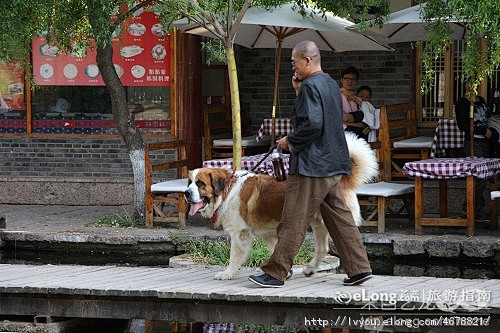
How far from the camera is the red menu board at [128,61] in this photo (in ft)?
53.4

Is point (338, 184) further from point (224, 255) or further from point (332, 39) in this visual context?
point (332, 39)

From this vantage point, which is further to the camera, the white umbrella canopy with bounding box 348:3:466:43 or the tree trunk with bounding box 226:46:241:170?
the white umbrella canopy with bounding box 348:3:466:43

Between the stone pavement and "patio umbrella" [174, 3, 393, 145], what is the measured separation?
5.99 feet

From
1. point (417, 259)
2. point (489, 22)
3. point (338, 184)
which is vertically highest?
point (489, 22)

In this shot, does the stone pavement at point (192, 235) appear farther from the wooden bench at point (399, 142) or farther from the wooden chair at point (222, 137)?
the wooden chair at point (222, 137)

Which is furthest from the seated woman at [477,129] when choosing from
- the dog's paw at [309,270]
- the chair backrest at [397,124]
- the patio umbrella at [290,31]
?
the dog's paw at [309,270]

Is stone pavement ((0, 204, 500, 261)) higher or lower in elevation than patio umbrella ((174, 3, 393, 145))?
lower

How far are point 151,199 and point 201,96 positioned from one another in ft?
10.7

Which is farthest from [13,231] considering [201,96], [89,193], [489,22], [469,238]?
[489,22]

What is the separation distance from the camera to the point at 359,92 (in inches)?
596

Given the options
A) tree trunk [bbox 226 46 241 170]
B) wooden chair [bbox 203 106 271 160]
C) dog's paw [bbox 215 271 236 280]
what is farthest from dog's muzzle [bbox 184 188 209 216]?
wooden chair [bbox 203 106 271 160]

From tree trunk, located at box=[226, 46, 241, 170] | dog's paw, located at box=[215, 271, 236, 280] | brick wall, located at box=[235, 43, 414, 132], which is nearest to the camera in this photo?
dog's paw, located at box=[215, 271, 236, 280]

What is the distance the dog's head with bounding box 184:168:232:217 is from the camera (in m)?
9.18

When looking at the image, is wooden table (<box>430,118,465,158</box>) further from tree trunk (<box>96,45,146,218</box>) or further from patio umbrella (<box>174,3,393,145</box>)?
tree trunk (<box>96,45,146,218</box>)
